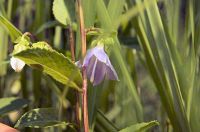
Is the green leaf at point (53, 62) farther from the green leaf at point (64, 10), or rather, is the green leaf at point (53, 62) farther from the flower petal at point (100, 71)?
the green leaf at point (64, 10)

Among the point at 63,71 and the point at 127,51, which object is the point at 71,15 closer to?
the point at 63,71

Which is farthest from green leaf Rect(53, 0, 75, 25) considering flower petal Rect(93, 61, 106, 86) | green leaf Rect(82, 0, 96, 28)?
flower petal Rect(93, 61, 106, 86)

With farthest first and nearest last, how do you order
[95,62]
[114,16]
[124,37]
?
[124,37], [114,16], [95,62]

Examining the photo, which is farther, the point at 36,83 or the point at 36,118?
the point at 36,83

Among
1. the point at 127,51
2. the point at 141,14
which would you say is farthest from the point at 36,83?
the point at 141,14

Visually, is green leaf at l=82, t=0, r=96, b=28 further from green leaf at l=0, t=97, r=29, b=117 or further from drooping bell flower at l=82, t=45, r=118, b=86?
green leaf at l=0, t=97, r=29, b=117

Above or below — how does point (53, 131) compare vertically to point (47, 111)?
below

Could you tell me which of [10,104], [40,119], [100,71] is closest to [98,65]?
[100,71]

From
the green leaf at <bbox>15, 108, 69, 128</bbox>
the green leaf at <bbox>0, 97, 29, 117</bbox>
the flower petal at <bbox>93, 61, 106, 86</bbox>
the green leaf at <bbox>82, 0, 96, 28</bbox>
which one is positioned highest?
the green leaf at <bbox>82, 0, 96, 28</bbox>
